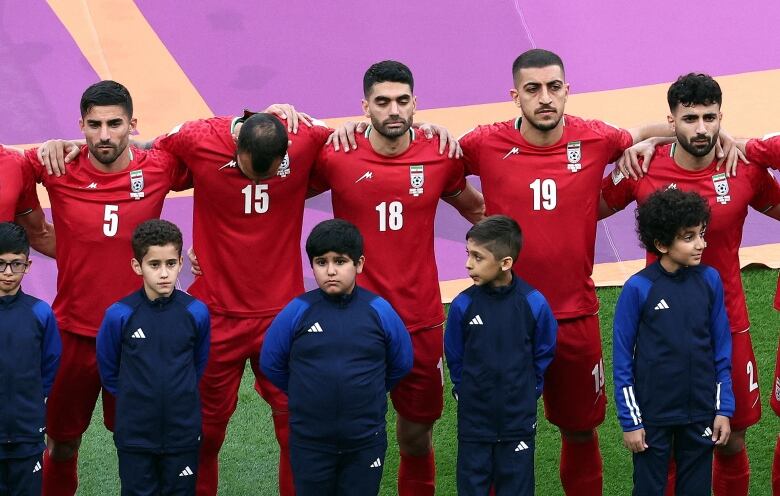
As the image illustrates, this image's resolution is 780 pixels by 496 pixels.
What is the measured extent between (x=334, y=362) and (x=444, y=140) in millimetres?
1359

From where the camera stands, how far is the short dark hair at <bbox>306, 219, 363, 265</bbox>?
5.51 meters

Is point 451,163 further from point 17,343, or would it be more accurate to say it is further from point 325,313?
point 17,343

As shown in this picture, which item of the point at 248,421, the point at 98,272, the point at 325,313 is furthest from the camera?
the point at 248,421

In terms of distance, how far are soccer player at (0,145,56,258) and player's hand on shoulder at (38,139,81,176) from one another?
0.11 m

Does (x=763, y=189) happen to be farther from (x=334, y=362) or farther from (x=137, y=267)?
(x=137, y=267)

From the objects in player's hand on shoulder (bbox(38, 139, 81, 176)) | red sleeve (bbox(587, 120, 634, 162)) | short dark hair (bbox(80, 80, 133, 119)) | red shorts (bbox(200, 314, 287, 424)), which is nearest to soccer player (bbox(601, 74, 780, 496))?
red sleeve (bbox(587, 120, 634, 162))

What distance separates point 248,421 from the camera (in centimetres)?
791

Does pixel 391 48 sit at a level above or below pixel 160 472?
above

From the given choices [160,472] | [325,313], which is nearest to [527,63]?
[325,313]

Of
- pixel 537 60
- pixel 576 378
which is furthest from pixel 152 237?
pixel 576 378

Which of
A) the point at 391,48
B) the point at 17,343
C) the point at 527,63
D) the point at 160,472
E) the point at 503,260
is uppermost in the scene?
the point at 391,48

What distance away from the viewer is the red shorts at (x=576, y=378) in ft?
20.2

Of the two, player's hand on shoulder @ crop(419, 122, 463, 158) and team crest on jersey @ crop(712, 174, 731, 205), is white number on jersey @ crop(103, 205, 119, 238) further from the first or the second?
team crest on jersey @ crop(712, 174, 731, 205)

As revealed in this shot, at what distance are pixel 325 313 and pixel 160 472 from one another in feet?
3.37
